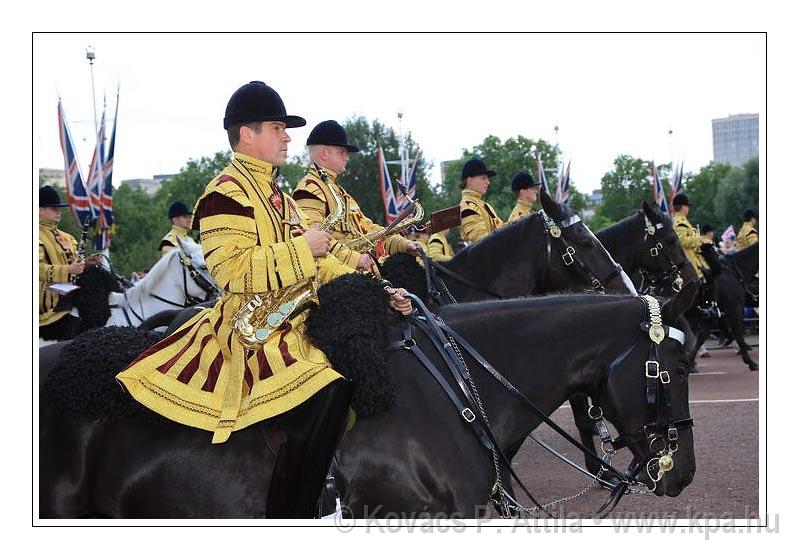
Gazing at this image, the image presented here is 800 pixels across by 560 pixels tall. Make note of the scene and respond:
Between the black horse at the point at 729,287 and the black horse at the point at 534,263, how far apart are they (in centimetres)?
651

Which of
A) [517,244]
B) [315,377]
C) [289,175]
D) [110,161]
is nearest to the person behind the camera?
[315,377]

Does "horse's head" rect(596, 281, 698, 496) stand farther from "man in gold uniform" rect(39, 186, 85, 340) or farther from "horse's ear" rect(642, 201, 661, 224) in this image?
"man in gold uniform" rect(39, 186, 85, 340)

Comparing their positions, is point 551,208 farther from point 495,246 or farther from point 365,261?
point 365,261

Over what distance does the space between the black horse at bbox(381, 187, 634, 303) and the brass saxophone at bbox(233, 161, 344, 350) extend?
3373mm

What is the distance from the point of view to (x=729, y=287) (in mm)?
13023

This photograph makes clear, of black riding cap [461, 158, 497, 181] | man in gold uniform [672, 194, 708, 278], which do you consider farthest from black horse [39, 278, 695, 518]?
man in gold uniform [672, 194, 708, 278]

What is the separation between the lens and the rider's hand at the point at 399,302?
3526 mm

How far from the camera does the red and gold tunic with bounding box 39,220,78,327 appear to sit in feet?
25.9

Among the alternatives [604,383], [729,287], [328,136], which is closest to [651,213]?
[328,136]

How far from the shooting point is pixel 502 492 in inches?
137

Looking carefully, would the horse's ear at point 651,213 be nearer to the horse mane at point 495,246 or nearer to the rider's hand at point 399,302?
the horse mane at point 495,246
